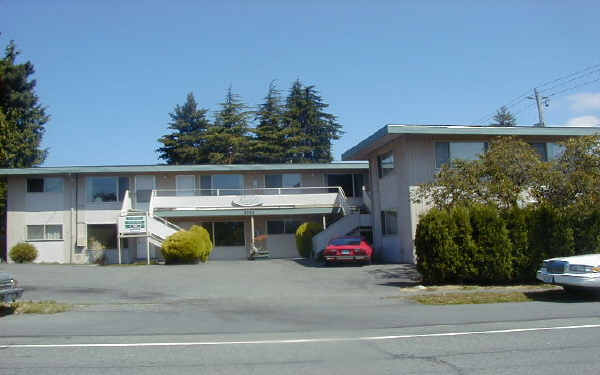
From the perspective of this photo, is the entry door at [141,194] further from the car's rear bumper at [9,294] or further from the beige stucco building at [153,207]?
the car's rear bumper at [9,294]

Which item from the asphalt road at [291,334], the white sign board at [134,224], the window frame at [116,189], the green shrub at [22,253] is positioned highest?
the window frame at [116,189]

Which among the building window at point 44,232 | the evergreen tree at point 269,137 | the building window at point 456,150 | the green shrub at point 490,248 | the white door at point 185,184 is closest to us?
the green shrub at point 490,248

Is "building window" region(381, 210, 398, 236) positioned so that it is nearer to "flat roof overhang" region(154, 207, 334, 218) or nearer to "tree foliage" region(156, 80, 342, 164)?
"flat roof overhang" region(154, 207, 334, 218)

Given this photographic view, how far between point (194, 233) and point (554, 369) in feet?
71.8

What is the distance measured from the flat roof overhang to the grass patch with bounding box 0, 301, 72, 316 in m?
16.4

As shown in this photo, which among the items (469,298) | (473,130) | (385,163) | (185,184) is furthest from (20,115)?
(469,298)

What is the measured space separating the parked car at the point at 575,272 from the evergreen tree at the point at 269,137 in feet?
138

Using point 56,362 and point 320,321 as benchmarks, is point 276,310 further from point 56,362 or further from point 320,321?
point 56,362

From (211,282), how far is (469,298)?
30.4 ft

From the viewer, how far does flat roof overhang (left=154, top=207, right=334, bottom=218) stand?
30.6 metres

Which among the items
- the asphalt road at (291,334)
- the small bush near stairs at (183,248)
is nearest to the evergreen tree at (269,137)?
the small bush near stairs at (183,248)

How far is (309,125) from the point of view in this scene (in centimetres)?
5831

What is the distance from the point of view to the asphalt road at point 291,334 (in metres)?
7.14

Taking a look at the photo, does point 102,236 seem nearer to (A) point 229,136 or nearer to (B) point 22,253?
(B) point 22,253
